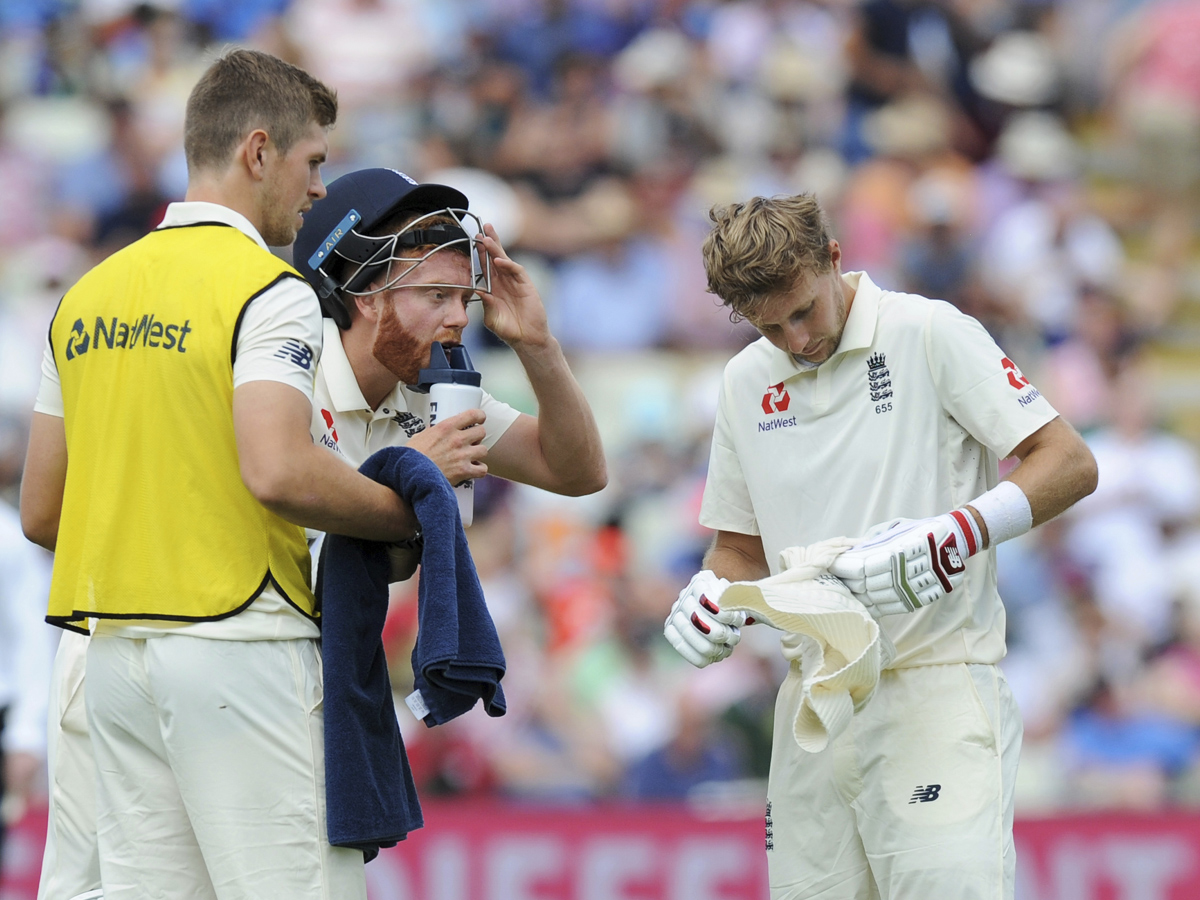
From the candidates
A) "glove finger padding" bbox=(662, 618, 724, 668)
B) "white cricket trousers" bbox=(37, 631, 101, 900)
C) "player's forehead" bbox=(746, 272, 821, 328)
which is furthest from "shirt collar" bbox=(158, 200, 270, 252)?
"glove finger padding" bbox=(662, 618, 724, 668)

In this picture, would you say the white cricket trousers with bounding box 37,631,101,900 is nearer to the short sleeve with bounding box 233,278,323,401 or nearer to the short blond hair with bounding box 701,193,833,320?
the short sleeve with bounding box 233,278,323,401

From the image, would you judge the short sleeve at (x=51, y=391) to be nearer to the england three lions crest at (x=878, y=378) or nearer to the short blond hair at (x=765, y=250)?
the short blond hair at (x=765, y=250)

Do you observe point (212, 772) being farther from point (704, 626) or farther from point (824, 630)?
point (824, 630)

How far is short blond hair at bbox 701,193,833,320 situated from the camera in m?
3.86

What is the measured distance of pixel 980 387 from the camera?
3844mm

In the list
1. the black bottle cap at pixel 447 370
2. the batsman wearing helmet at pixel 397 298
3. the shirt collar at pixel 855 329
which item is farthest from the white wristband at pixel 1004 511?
the black bottle cap at pixel 447 370

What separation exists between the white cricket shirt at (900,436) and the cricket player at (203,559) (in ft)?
3.70

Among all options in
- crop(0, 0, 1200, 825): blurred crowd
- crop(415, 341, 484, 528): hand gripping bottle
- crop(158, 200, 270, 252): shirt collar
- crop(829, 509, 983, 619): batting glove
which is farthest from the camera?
crop(0, 0, 1200, 825): blurred crowd

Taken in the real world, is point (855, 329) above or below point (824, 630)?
above

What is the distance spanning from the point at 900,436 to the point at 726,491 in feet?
1.93

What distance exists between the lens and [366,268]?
3941mm

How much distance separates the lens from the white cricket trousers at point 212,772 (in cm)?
326

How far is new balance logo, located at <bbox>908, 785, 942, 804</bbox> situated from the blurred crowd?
3752 mm

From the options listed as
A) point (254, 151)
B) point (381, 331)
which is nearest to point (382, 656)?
point (381, 331)
